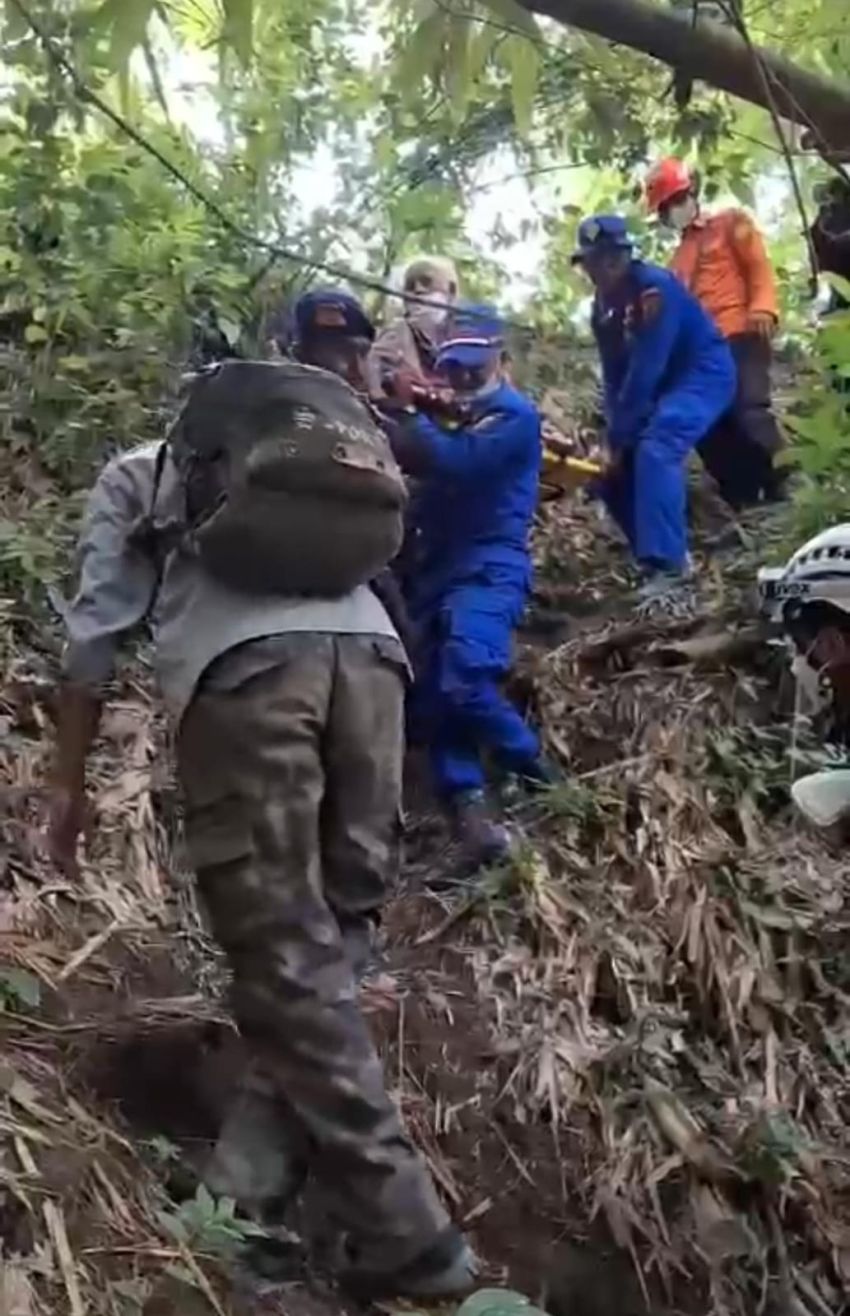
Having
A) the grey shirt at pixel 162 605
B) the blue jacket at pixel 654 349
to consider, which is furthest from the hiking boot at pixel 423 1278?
the blue jacket at pixel 654 349

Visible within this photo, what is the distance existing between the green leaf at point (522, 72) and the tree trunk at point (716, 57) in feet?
1.13

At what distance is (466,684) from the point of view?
526 cm

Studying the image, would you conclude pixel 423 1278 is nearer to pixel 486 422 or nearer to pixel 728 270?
pixel 486 422

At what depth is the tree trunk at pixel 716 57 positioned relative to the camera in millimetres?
2441

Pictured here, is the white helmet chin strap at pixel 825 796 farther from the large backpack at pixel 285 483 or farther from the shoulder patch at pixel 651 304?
the shoulder patch at pixel 651 304

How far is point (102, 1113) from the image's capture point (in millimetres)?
3811

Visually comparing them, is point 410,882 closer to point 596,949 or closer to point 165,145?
point 596,949

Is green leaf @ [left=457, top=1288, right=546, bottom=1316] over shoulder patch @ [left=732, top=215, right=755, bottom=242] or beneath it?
beneath

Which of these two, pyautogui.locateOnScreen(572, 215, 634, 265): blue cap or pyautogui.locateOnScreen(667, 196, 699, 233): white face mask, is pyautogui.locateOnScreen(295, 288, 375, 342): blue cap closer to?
pyautogui.locateOnScreen(572, 215, 634, 265): blue cap

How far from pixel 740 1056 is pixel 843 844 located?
3.47 feet

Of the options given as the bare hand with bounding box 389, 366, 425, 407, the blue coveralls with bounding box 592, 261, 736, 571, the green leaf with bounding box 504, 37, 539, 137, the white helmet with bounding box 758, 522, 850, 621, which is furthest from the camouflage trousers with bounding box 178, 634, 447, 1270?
the blue coveralls with bounding box 592, 261, 736, 571

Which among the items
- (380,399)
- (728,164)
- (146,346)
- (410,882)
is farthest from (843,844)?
(146,346)

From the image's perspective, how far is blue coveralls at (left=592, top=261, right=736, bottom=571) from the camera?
663 centimetres

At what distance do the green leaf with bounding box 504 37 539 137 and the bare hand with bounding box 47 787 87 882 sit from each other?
1.85 meters
